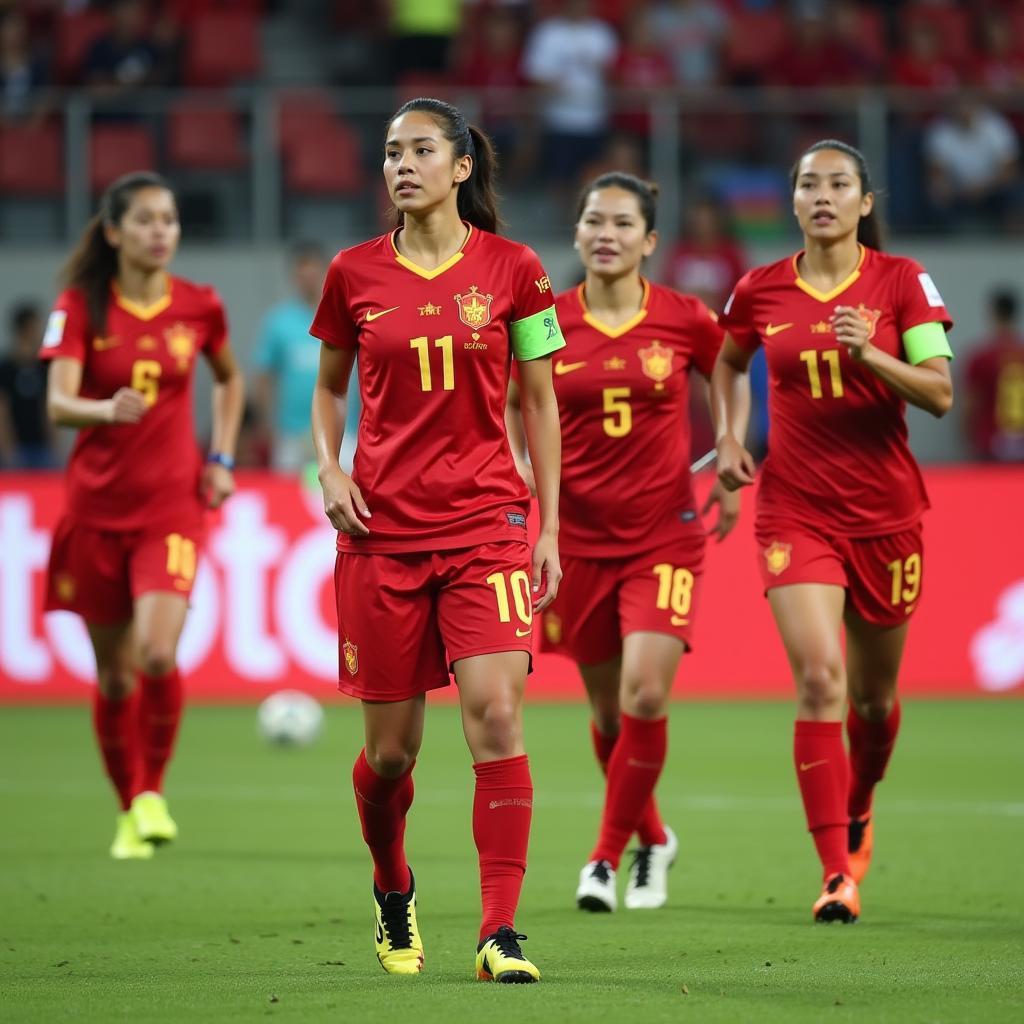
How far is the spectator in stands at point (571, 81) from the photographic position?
55.6 feet

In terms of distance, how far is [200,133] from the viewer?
1656cm

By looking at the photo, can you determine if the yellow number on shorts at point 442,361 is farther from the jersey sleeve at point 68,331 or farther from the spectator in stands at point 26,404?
the spectator in stands at point 26,404

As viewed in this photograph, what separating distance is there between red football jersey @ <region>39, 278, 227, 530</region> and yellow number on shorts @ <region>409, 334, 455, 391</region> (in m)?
3.19

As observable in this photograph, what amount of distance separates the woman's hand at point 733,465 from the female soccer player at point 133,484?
2414 mm

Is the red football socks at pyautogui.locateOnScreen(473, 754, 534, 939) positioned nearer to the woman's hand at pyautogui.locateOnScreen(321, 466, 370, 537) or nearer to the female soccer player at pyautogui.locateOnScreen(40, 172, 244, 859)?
the woman's hand at pyautogui.locateOnScreen(321, 466, 370, 537)

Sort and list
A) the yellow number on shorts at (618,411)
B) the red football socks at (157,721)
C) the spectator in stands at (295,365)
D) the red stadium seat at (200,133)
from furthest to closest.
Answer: the red stadium seat at (200,133) < the spectator in stands at (295,365) < the red football socks at (157,721) < the yellow number on shorts at (618,411)

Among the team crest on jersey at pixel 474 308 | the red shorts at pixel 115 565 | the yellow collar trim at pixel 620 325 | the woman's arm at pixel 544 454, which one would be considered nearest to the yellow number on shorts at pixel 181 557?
the red shorts at pixel 115 565

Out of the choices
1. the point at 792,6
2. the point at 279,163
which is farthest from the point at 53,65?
the point at 792,6

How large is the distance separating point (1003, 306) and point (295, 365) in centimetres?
575

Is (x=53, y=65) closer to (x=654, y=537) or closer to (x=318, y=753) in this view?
(x=318, y=753)

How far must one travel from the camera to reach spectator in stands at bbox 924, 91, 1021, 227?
56.1ft

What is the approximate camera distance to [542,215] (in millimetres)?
17188

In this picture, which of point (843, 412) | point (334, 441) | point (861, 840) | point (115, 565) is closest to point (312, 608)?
point (115, 565)

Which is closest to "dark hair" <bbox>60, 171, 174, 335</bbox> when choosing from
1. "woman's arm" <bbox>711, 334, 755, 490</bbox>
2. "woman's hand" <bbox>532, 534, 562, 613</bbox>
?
"woman's arm" <bbox>711, 334, 755, 490</bbox>
